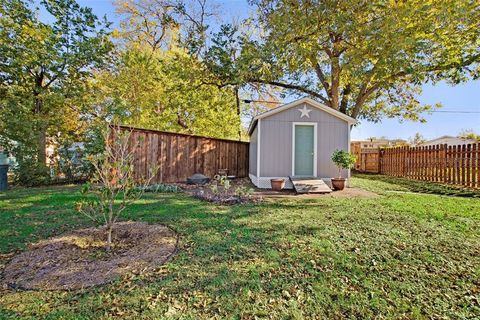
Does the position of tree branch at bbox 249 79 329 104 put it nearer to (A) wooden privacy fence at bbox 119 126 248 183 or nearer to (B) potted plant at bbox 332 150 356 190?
(A) wooden privacy fence at bbox 119 126 248 183

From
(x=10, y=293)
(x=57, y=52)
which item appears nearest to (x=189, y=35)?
(x=57, y=52)

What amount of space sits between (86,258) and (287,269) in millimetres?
2286

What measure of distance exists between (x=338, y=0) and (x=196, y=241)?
8.33 metres

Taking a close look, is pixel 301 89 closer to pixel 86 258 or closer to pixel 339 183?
pixel 339 183

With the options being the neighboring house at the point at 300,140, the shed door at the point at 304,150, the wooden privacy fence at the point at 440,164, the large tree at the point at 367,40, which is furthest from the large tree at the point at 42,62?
the wooden privacy fence at the point at 440,164

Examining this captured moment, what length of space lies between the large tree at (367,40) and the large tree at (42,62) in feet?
19.0

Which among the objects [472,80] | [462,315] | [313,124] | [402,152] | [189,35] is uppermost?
[189,35]

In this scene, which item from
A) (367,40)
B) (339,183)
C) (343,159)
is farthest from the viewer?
(339,183)

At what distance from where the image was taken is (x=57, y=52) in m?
10.2

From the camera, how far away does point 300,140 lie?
8.54m

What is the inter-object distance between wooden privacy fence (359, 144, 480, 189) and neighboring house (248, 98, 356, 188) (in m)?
3.84

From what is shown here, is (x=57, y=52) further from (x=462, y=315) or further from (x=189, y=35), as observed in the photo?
(x=462, y=315)

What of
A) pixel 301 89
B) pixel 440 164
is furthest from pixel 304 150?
pixel 301 89

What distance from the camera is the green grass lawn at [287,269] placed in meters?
2.11
